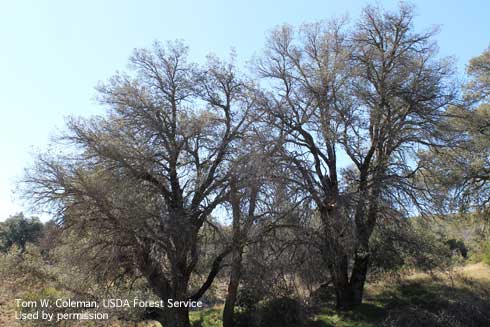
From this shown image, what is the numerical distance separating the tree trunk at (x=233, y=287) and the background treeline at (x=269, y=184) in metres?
0.06

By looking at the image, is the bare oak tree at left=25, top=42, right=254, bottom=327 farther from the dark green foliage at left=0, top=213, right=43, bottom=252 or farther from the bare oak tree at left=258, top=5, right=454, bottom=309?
the dark green foliage at left=0, top=213, right=43, bottom=252

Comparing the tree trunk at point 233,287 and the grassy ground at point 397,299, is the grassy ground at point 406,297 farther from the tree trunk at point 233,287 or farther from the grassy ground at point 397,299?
the tree trunk at point 233,287

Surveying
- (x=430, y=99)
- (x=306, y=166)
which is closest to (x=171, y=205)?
(x=306, y=166)

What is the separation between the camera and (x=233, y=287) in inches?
753

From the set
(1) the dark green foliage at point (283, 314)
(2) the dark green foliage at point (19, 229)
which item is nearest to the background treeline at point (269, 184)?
(1) the dark green foliage at point (283, 314)

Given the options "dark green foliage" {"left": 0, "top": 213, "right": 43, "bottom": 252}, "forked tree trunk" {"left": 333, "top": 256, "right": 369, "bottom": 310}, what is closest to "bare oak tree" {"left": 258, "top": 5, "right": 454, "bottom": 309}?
"forked tree trunk" {"left": 333, "top": 256, "right": 369, "bottom": 310}

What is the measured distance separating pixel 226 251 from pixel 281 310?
140 inches

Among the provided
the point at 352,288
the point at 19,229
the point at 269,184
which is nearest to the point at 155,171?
the point at 269,184

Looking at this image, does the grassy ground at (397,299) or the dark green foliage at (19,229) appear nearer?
the grassy ground at (397,299)

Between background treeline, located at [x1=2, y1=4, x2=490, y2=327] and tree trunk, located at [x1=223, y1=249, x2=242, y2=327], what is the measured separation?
0.06 metres

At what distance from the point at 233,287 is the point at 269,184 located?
4980 mm

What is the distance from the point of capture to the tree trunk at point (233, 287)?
18.0 metres

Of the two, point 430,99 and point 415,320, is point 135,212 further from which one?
point 430,99

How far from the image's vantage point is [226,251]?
1898cm
